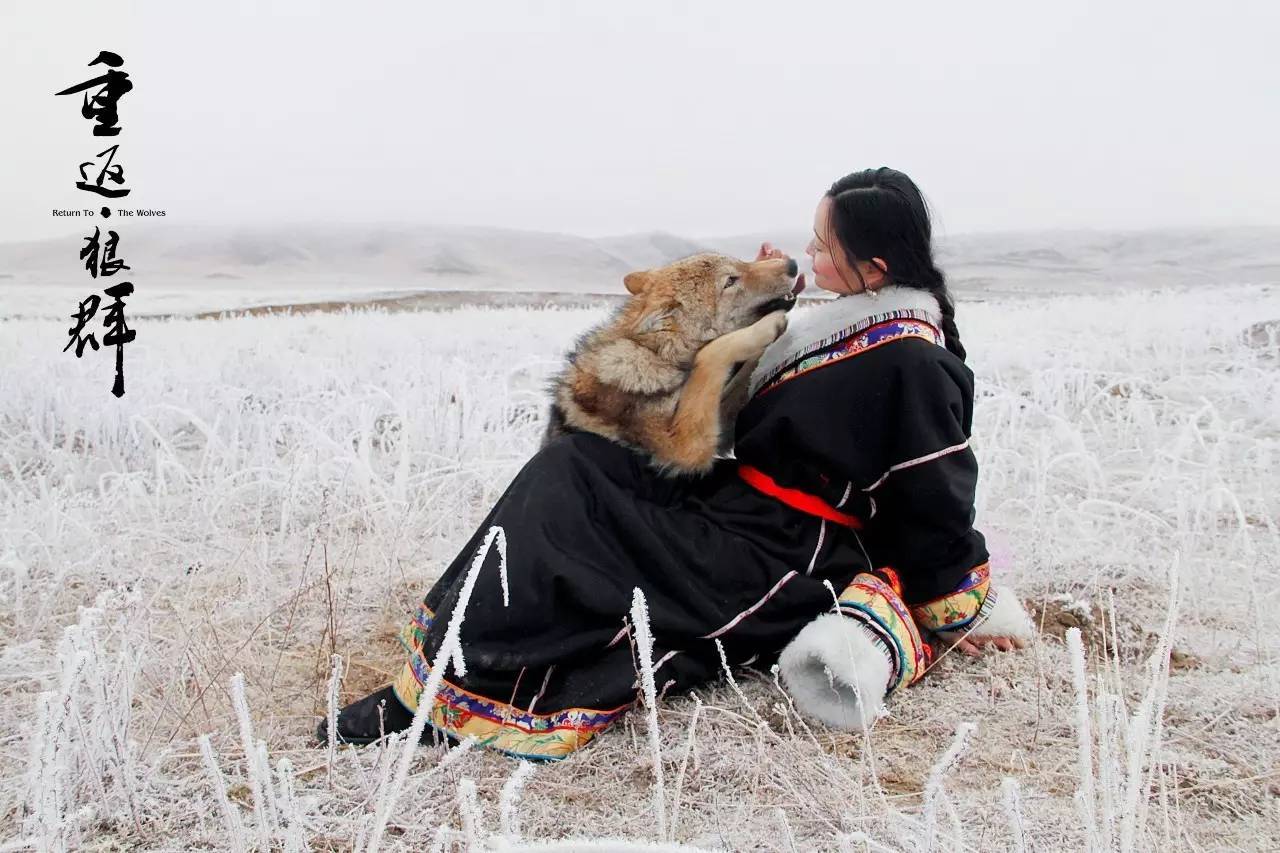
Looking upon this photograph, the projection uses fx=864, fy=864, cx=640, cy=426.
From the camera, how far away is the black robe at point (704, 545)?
227 centimetres

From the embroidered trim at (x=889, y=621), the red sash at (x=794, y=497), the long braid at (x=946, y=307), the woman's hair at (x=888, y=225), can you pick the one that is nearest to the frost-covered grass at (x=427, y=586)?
the embroidered trim at (x=889, y=621)

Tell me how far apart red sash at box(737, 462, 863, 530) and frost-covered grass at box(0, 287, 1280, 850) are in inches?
21.5

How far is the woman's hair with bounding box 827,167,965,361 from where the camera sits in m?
2.47

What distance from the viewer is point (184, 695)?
2.54m

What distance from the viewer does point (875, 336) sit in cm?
246

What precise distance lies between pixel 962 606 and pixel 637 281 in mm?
1459

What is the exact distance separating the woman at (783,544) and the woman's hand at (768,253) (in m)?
0.25

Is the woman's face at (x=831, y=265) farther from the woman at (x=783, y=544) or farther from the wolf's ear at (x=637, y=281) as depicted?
the wolf's ear at (x=637, y=281)

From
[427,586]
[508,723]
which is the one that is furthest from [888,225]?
[427,586]

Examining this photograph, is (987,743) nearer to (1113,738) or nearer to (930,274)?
(1113,738)

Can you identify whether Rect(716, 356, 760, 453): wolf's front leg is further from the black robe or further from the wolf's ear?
the wolf's ear

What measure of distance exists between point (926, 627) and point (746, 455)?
30.9 inches

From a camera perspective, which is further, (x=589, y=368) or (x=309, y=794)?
(x=589, y=368)

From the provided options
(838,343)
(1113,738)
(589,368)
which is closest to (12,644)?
(589,368)
